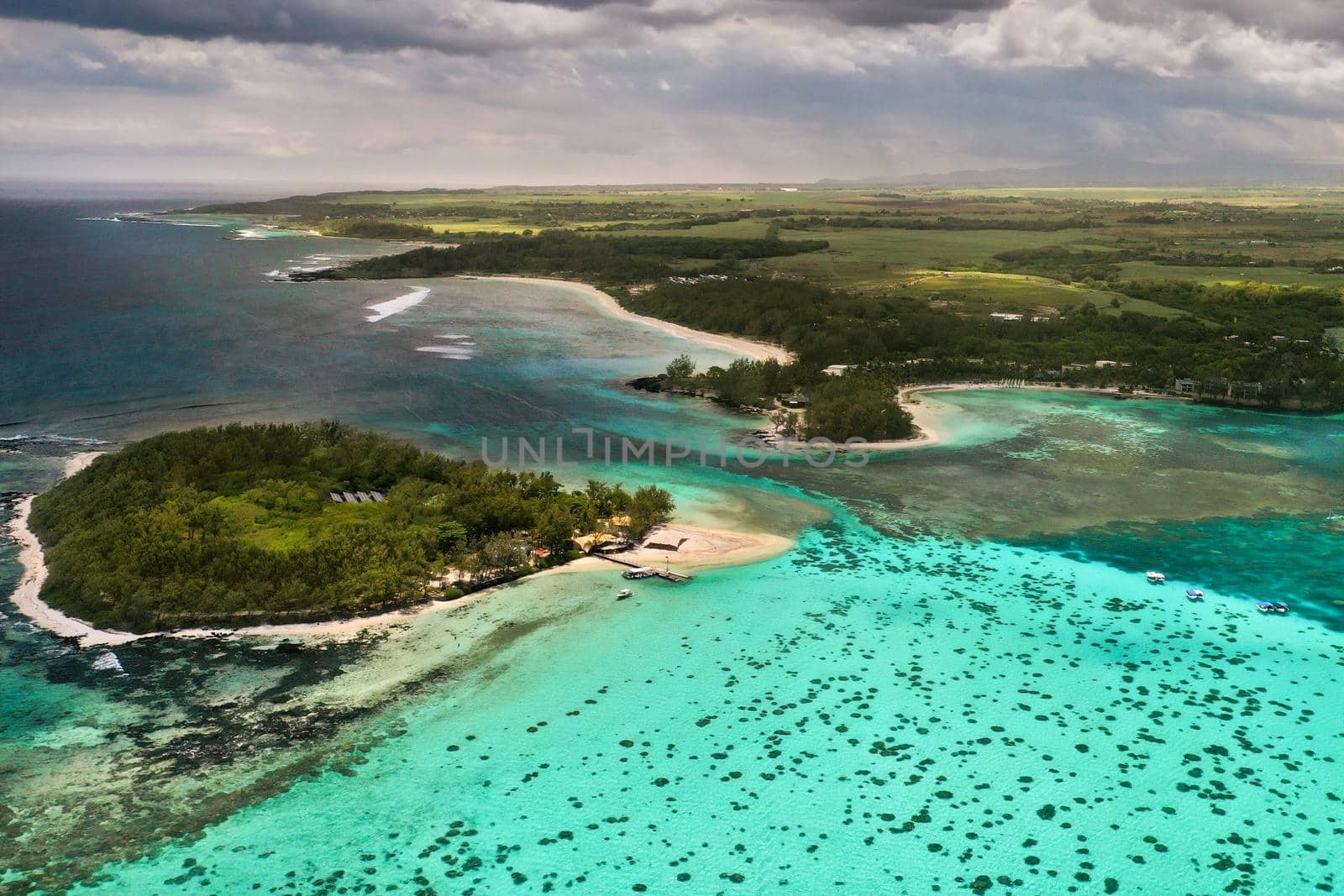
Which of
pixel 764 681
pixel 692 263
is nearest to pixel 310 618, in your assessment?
pixel 764 681

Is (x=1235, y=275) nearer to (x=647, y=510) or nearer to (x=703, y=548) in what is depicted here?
(x=703, y=548)

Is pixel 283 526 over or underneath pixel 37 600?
over

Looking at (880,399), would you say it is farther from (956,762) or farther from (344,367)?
(344,367)

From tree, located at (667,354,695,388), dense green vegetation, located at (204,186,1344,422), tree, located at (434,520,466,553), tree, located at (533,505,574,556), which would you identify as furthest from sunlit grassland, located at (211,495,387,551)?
tree, located at (667,354,695,388)

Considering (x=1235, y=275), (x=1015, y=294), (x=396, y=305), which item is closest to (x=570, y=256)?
(x=396, y=305)

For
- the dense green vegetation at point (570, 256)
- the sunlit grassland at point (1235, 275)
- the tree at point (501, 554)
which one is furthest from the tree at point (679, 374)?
the sunlit grassland at point (1235, 275)

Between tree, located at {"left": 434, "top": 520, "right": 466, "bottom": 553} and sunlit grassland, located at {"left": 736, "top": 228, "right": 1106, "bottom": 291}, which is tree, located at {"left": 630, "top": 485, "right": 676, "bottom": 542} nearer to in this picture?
tree, located at {"left": 434, "top": 520, "right": 466, "bottom": 553}
